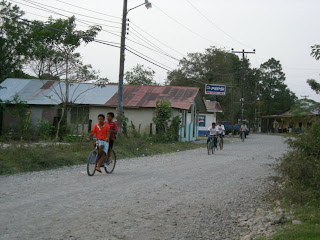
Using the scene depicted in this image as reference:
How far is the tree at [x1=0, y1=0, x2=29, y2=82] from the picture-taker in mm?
43875

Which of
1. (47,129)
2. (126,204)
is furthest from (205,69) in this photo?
(126,204)

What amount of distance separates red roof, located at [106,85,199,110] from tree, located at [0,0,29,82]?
14.7m

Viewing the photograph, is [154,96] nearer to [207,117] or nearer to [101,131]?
[101,131]

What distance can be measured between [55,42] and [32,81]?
14.2m

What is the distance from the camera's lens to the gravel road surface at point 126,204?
660 centimetres

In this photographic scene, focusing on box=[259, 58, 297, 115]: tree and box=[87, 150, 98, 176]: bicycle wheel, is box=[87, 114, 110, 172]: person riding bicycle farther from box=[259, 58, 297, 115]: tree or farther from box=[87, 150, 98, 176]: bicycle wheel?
box=[259, 58, 297, 115]: tree

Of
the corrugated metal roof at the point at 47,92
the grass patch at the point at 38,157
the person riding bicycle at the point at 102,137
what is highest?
the corrugated metal roof at the point at 47,92

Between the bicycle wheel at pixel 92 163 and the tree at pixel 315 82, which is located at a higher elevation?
the tree at pixel 315 82

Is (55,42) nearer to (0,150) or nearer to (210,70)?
(0,150)

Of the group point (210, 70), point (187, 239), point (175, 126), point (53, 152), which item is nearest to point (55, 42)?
point (53, 152)

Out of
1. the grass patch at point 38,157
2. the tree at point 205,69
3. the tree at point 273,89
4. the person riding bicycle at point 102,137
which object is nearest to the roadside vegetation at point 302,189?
the person riding bicycle at point 102,137

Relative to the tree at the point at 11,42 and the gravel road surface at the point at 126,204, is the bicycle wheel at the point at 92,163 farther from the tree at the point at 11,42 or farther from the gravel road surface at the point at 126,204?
the tree at the point at 11,42

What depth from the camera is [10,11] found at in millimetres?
44500

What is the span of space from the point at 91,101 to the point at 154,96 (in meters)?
5.06
